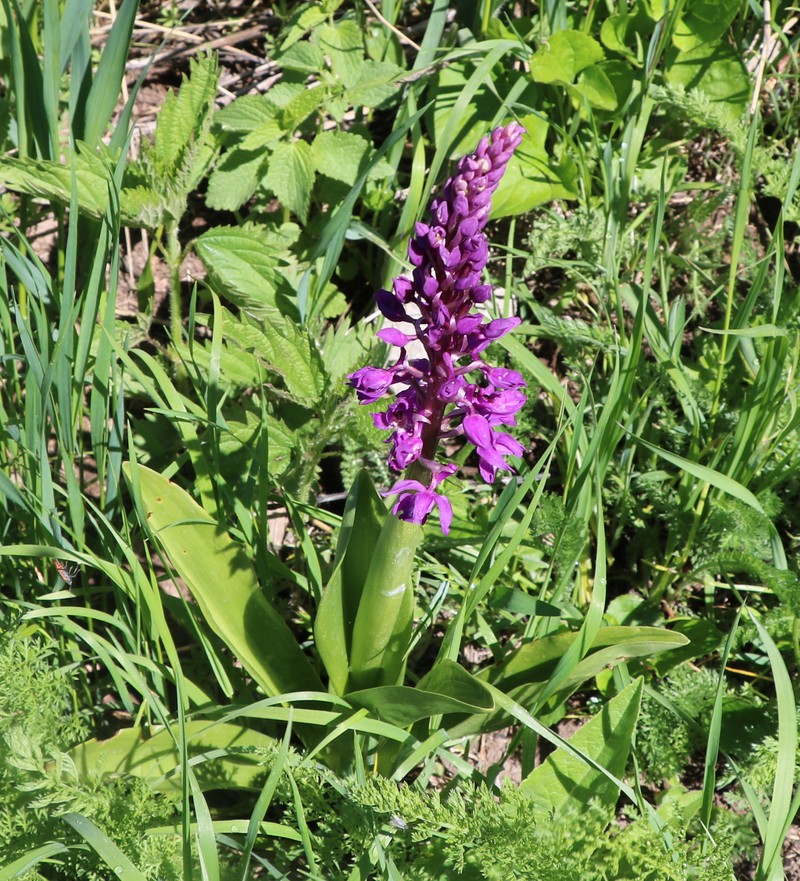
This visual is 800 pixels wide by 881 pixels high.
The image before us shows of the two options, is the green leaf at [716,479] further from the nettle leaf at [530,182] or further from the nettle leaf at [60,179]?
the nettle leaf at [60,179]

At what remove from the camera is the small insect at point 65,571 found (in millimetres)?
2357

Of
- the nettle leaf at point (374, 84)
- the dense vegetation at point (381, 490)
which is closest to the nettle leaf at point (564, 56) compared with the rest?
the dense vegetation at point (381, 490)

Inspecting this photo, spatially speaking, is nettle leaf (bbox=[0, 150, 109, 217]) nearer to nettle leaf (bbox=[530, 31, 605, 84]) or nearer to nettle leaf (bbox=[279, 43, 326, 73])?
nettle leaf (bbox=[279, 43, 326, 73])

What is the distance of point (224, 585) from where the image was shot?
2283 mm

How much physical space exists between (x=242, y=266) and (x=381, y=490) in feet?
3.18

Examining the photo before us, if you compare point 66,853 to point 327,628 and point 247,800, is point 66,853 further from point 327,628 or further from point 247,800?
point 327,628

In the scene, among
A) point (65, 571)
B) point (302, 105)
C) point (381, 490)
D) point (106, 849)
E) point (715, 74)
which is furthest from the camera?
point (715, 74)

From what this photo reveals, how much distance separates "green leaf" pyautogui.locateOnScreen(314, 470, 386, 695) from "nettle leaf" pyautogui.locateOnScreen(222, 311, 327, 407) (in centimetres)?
46

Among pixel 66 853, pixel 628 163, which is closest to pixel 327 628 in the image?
pixel 66 853

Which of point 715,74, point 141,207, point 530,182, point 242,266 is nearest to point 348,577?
point 242,266

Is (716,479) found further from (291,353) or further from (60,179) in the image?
(60,179)

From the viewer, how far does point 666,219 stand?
3.73 metres

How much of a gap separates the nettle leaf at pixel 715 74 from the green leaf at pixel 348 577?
7.37 feet

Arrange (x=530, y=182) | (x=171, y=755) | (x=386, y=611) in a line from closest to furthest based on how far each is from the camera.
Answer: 1. (x=386, y=611)
2. (x=171, y=755)
3. (x=530, y=182)
